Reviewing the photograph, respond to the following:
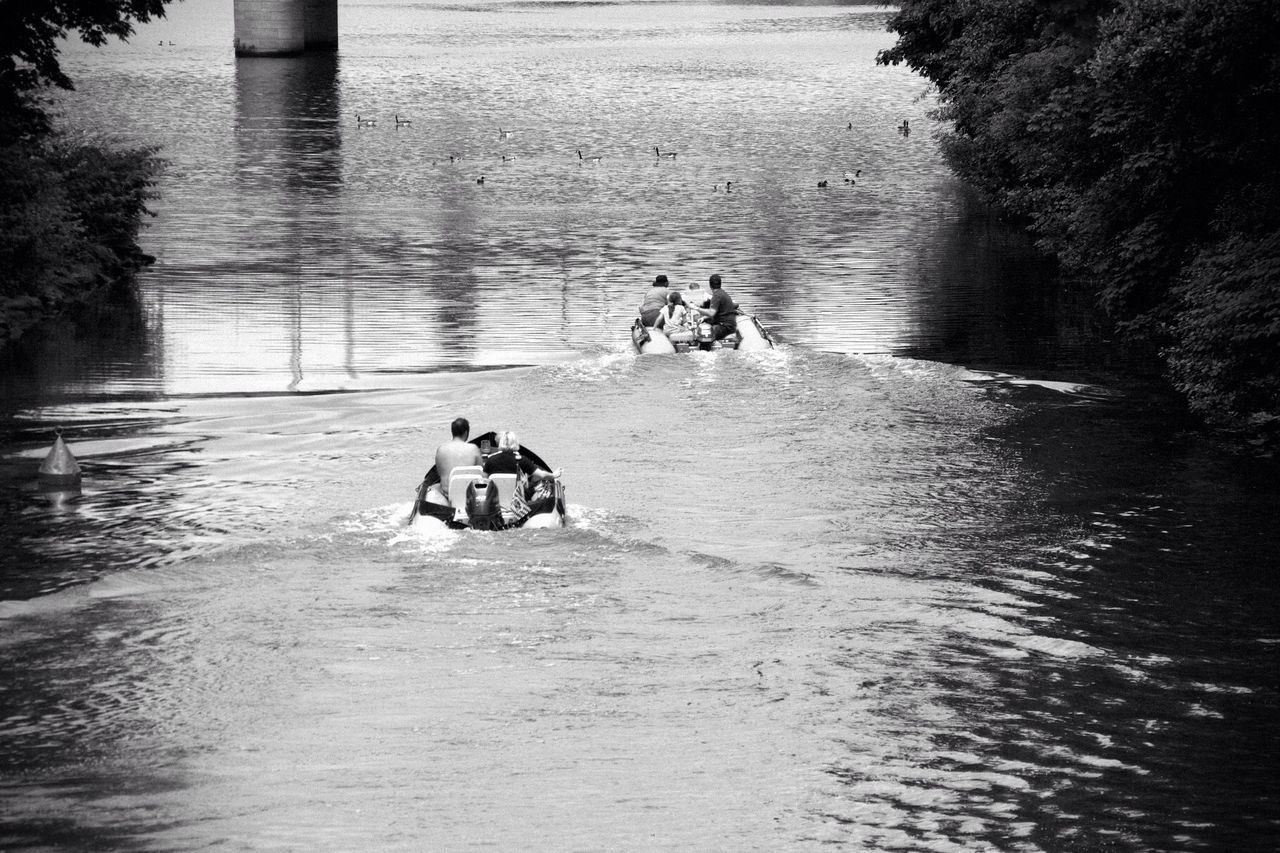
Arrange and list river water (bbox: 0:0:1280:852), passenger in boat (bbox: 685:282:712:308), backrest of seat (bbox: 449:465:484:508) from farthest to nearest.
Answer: passenger in boat (bbox: 685:282:712:308)
backrest of seat (bbox: 449:465:484:508)
river water (bbox: 0:0:1280:852)

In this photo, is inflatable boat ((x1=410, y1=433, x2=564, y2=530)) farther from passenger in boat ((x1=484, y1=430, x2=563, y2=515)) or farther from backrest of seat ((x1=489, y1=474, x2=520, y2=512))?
backrest of seat ((x1=489, y1=474, x2=520, y2=512))

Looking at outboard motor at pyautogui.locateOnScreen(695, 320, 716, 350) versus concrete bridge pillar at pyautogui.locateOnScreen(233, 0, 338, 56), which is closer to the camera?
outboard motor at pyautogui.locateOnScreen(695, 320, 716, 350)

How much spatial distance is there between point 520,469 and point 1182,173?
1484 cm

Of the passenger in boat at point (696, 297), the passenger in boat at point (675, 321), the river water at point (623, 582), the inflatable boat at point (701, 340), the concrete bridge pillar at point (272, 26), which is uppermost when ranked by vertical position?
the concrete bridge pillar at point (272, 26)

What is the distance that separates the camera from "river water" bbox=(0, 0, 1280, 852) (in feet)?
45.9

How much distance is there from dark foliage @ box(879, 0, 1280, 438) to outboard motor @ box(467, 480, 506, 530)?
1223cm

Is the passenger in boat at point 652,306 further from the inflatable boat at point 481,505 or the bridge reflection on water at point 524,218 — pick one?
the inflatable boat at point 481,505

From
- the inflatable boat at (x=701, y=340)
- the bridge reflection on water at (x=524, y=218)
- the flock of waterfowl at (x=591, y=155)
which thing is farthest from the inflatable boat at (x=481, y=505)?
the flock of waterfowl at (x=591, y=155)

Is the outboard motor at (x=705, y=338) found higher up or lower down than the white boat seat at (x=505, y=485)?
higher up

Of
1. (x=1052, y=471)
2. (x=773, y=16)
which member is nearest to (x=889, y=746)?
(x=1052, y=471)

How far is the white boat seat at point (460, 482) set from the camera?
2064 cm

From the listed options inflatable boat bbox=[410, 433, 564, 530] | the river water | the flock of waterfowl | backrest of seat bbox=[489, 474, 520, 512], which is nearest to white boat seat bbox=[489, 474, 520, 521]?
backrest of seat bbox=[489, 474, 520, 512]

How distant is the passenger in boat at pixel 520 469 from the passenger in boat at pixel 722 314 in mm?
12201

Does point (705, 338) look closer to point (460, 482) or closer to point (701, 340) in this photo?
point (701, 340)
